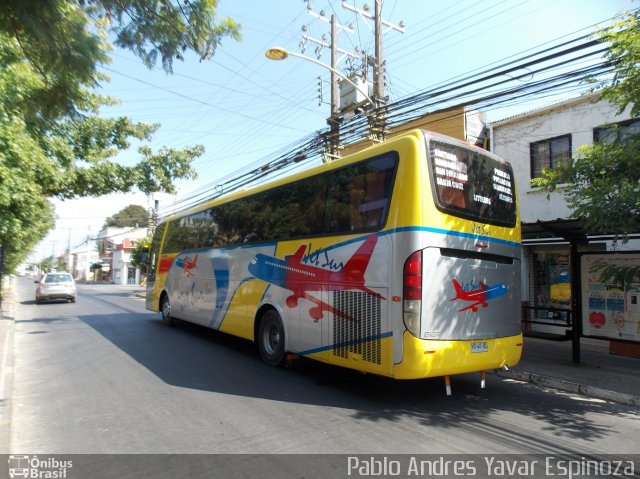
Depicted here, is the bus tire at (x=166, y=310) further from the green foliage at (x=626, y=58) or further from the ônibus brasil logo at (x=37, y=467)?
the green foliage at (x=626, y=58)

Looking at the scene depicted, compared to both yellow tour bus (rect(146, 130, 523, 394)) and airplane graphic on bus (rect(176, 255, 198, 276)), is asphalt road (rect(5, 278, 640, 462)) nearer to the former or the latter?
yellow tour bus (rect(146, 130, 523, 394))

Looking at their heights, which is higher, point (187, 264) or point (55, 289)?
point (187, 264)

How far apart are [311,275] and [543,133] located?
9340 mm


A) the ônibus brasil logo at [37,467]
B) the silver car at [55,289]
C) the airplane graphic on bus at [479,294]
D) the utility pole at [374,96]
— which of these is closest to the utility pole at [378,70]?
the utility pole at [374,96]

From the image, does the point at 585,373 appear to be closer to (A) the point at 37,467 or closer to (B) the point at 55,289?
(A) the point at 37,467

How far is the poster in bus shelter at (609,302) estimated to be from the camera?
303 inches

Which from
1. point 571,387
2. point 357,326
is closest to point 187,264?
point 357,326

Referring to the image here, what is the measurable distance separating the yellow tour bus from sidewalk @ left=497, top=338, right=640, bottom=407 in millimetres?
1237

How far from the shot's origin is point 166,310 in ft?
43.2

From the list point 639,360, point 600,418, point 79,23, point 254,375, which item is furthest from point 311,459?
point 639,360

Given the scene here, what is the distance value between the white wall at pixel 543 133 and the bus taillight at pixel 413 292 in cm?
797

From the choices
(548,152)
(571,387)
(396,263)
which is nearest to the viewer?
(396,263)

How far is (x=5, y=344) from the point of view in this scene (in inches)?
369

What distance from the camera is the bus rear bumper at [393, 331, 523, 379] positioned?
17.1ft
